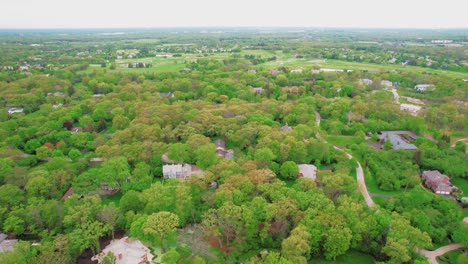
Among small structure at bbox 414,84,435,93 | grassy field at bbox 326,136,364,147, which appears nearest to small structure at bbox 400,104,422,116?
small structure at bbox 414,84,435,93

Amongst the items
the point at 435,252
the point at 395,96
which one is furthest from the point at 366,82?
the point at 435,252

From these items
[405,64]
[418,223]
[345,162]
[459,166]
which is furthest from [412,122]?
[405,64]

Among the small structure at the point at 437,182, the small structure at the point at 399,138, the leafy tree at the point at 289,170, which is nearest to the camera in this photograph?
the small structure at the point at 437,182

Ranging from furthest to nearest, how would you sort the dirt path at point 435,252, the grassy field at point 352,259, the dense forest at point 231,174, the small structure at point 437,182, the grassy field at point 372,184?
the grassy field at point 372,184
the small structure at point 437,182
the dense forest at point 231,174
the grassy field at point 352,259
the dirt path at point 435,252

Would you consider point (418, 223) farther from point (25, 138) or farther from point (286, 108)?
point (25, 138)

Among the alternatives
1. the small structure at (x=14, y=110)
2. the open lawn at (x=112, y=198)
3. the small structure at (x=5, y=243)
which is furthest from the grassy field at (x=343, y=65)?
the small structure at (x=5, y=243)

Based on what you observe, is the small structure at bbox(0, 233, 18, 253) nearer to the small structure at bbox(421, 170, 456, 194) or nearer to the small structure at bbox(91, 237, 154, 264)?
the small structure at bbox(91, 237, 154, 264)

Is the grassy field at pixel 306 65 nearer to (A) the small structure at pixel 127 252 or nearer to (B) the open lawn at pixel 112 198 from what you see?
(B) the open lawn at pixel 112 198
